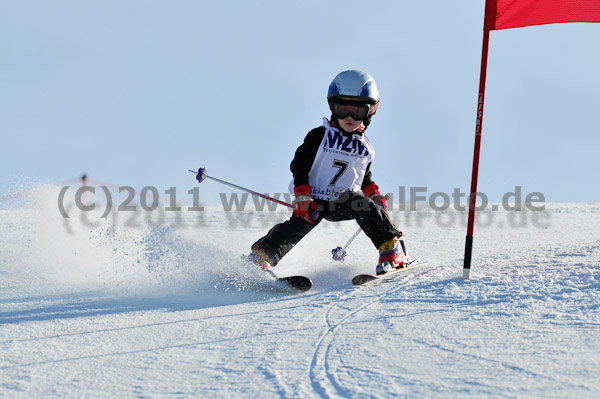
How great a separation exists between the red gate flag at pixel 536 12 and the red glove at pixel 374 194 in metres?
1.46

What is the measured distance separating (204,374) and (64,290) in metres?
2.10

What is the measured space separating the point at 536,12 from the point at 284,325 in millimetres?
2953

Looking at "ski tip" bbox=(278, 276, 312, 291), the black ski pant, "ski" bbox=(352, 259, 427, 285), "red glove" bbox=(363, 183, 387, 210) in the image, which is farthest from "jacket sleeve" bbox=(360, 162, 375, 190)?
"ski tip" bbox=(278, 276, 312, 291)

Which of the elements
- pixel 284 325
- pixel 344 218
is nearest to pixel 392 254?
pixel 344 218

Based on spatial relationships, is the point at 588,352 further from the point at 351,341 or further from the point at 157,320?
the point at 157,320

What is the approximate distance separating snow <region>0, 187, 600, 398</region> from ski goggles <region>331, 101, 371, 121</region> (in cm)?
123

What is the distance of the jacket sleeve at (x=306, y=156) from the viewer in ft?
13.9

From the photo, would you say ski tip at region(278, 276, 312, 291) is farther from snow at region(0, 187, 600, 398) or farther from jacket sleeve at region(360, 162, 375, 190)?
jacket sleeve at region(360, 162, 375, 190)

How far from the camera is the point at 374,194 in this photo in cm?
463

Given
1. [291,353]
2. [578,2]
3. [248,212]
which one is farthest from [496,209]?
[291,353]

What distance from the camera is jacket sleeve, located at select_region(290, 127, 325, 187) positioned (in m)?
4.24

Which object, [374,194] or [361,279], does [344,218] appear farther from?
[361,279]

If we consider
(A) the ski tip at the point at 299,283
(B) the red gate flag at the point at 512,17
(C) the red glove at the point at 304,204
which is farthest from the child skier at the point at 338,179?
(B) the red gate flag at the point at 512,17

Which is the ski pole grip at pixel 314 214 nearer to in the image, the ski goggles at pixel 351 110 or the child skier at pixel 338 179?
the child skier at pixel 338 179
